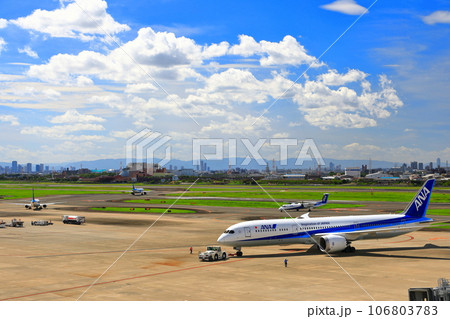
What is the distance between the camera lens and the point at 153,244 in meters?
77.3

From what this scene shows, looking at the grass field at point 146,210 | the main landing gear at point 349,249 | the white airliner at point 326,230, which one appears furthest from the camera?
the grass field at point 146,210

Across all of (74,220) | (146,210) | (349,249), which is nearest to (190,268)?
(349,249)

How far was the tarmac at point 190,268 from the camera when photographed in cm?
4275

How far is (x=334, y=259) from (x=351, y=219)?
9.53m

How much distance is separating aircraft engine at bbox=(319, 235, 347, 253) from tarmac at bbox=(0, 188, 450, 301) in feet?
3.87

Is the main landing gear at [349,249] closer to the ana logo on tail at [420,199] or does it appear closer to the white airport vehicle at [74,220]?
the ana logo on tail at [420,199]

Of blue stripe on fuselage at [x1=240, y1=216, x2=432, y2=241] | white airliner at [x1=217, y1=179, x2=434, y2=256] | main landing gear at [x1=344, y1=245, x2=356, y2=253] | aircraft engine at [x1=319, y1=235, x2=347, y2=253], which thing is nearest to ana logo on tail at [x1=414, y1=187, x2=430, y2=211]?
white airliner at [x1=217, y1=179, x2=434, y2=256]

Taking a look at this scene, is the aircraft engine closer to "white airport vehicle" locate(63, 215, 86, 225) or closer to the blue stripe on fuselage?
the blue stripe on fuselage

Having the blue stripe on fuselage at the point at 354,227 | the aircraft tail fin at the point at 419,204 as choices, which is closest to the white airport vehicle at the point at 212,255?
the blue stripe on fuselage at the point at 354,227

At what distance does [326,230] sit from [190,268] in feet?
73.5

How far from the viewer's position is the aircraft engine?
65375 mm

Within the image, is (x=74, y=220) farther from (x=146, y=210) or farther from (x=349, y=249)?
(x=349, y=249)

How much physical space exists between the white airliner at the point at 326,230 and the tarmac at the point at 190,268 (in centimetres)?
196

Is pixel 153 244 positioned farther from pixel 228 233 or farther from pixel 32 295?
pixel 32 295
